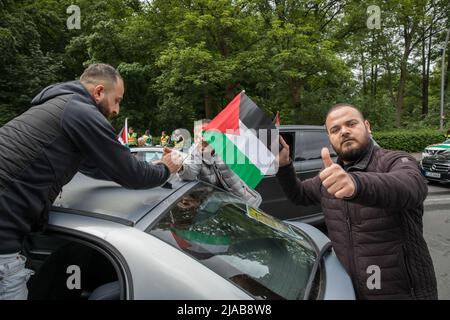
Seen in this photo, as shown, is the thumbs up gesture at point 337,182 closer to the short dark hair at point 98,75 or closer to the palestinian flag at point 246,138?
the palestinian flag at point 246,138

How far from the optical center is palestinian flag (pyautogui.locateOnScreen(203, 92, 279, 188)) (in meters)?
2.31

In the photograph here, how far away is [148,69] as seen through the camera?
18.6 meters

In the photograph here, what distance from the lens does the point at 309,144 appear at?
5.21 m

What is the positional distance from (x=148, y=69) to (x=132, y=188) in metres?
18.0

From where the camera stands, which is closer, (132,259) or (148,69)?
(132,259)

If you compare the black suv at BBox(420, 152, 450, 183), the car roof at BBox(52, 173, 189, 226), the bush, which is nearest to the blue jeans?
the car roof at BBox(52, 173, 189, 226)

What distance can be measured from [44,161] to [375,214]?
1514 mm

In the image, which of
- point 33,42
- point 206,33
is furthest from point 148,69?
point 33,42

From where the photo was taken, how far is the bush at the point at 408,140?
1856cm

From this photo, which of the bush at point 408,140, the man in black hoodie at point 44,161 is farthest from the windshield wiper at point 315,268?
the bush at point 408,140

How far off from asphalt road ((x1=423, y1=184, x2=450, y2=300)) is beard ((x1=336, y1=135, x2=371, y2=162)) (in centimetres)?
242

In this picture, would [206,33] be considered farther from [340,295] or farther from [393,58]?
[340,295]

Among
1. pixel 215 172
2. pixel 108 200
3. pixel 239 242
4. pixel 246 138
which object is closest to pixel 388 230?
pixel 239 242

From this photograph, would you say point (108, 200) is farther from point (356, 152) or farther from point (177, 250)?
point (356, 152)
